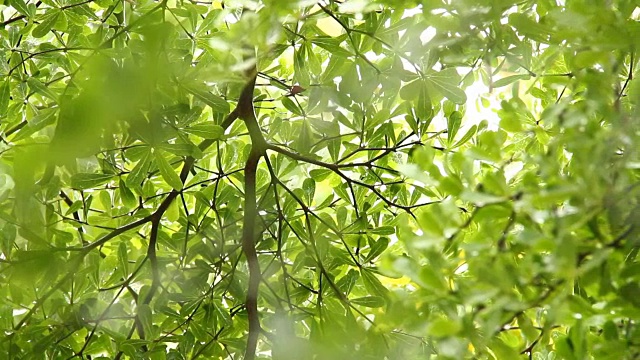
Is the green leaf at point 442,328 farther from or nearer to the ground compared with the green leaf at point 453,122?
nearer to the ground

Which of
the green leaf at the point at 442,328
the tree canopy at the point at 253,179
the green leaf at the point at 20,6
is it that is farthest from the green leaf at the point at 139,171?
the green leaf at the point at 442,328

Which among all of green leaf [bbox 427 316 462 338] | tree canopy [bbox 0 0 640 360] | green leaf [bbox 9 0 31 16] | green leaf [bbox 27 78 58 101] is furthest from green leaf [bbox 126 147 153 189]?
green leaf [bbox 427 316 462 338]

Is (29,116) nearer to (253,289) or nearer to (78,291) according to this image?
(78,291)

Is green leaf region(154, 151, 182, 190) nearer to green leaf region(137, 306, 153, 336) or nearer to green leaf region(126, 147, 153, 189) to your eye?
green leaf region(126, 147, 153, 189)

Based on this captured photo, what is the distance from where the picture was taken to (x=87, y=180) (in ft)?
2.59

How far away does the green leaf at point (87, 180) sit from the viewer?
77 centimetres

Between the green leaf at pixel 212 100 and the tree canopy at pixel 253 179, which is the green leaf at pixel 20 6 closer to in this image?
the tree canopy at pixel 253 179

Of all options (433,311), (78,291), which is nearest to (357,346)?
(433,311)

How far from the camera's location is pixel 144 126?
0.48 meters

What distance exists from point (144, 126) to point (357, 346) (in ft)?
1.20

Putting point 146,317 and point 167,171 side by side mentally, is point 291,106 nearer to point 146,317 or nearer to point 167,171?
point 167,171

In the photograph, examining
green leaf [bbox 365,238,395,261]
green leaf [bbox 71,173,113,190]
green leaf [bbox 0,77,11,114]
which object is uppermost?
green leaf [bbox 0,77,11,114]

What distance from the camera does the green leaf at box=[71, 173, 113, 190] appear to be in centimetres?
77

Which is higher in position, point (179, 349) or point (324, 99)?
point (324, 99)
